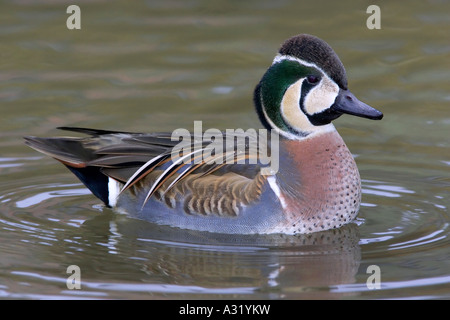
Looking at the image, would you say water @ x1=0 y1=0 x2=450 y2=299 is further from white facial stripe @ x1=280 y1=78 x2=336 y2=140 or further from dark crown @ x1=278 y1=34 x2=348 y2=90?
dark crown @ x1=278 y1=34 x2=348 y2=90

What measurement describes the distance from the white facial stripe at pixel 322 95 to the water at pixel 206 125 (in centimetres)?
101

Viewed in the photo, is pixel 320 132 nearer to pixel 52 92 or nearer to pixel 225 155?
pixel 225 155

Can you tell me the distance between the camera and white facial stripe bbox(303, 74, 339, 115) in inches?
305

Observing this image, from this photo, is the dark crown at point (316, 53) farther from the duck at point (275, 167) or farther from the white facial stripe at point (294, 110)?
the white facial stripe at point (294, 110)

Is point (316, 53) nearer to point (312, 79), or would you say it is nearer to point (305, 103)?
point (312, 79)

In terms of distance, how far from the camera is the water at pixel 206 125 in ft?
22.5

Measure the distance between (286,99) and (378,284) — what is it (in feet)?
6.10

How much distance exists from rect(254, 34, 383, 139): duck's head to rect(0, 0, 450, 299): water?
92 centimetres

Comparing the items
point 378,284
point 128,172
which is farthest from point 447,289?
point 128,172

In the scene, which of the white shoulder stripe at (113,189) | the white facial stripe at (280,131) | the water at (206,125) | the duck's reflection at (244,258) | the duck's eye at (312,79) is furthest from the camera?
the white shoulder stripe at (113,189)

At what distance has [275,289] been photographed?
6.63 meters

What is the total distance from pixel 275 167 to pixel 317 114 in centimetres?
55

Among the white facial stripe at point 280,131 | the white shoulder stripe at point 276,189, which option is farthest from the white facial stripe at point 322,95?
the white shoulder stripe at point 276,189

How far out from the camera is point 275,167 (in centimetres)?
778
